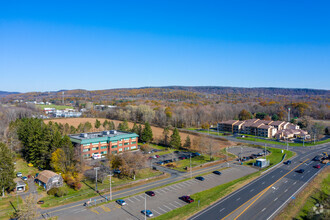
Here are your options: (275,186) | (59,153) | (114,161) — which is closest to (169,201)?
(114,161)

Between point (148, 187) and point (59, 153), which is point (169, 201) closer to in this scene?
point (148, 187)

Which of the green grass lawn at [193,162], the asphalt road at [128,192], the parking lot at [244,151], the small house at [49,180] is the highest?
the small house at [49,180]

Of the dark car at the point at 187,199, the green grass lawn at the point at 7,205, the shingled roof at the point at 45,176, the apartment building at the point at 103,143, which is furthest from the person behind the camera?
the apartment building at the point at 103,143

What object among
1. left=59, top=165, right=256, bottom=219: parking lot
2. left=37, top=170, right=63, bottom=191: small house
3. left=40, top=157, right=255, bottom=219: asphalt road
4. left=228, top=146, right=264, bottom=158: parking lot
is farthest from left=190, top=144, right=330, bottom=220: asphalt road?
left=37, top=170, right=63, bottom=191: small house

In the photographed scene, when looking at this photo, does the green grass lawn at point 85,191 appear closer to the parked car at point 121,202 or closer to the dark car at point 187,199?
the parked car at point 121,202

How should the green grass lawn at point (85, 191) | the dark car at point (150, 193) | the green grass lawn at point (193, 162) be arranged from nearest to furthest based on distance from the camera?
1. the green grass lawn at point (85, 191)
2. the dark car at point (150, 193)
3. the green grass lawn at point (193, 162)

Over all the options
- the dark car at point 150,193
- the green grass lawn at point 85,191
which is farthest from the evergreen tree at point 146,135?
the dark car at point 150,193

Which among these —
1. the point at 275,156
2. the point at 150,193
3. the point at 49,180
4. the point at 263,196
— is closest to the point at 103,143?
the point at 49,180
